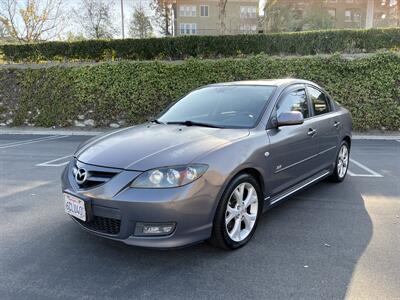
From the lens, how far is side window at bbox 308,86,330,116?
4777 millimetres

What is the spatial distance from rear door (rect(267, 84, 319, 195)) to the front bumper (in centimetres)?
100

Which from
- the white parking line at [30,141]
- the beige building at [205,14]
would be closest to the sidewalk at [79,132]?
the white parking line at [30,141]

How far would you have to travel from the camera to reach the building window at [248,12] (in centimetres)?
4916

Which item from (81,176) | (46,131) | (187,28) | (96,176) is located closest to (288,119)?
(96,176)

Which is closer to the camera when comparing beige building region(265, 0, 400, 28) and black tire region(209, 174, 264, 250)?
black tire region(209, 174, 264, 250)

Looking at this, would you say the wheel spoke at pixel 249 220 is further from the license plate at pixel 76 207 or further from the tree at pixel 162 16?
the tree at pixel 162 16

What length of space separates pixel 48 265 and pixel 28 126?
11739 mm

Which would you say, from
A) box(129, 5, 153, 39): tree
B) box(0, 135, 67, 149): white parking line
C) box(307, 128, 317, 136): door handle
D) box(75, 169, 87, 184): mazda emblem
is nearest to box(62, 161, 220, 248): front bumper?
box(75, 169, 87, 184): mazda emblem

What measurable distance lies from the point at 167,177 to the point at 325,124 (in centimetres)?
274

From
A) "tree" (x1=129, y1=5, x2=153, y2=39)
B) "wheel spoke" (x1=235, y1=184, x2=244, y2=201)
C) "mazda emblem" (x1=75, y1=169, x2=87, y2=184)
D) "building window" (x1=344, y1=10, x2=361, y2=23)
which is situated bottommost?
"wheel spoke" (x1=235, y1=184, x2=244, y2=201)

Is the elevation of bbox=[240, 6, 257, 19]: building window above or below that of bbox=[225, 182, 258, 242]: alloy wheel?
above

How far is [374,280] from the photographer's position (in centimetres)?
285

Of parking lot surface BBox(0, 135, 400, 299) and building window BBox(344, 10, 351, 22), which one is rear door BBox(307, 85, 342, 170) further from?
building window BBox(344, 10, 351, 22)

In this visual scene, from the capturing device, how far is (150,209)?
2801 millimetres
